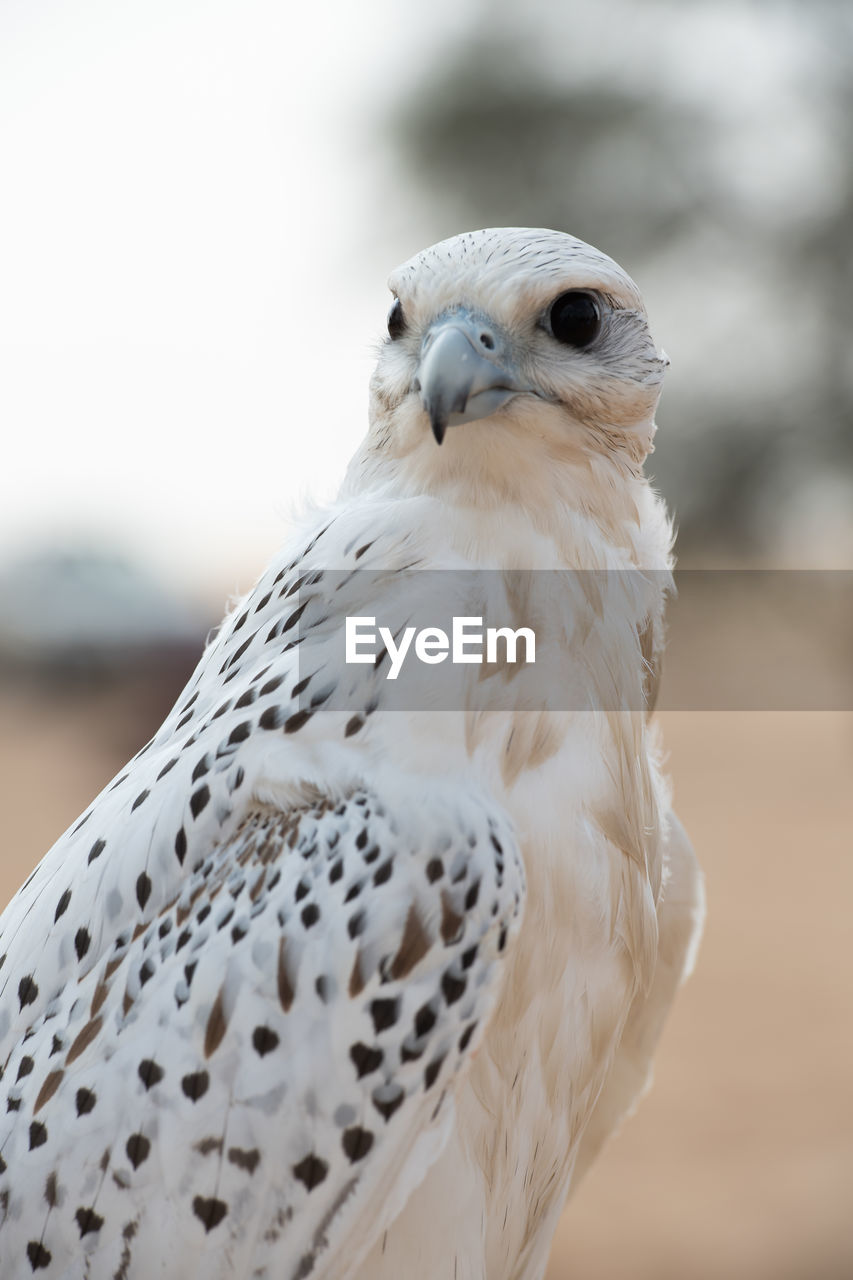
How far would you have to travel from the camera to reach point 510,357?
1.38 m

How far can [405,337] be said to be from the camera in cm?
149

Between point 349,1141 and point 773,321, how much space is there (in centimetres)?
686

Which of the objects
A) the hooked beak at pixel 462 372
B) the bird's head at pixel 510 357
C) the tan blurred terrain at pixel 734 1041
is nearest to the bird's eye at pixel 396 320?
the bird's head at pixel 510 357

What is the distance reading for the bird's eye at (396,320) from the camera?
1.49 meters

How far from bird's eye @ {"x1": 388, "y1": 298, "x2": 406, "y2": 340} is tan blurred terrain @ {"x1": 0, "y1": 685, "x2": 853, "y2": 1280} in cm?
302

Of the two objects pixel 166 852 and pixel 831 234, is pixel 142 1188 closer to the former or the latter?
pixel 166 852

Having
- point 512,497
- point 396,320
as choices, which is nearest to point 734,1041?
point 512,497

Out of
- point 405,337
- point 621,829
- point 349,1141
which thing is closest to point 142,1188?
point 349,1141

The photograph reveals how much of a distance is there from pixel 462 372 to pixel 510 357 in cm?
12

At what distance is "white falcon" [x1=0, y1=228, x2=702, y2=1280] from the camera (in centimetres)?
116

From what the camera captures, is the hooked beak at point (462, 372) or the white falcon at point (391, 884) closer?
the white falcon at point (391, 884)

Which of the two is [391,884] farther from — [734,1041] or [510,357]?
[734,1041]

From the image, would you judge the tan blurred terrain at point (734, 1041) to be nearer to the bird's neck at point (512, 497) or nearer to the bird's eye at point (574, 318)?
the bird's neck at point (512, 497)

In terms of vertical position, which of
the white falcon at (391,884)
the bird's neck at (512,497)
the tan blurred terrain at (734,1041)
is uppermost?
the bird's neck at (512,497)
